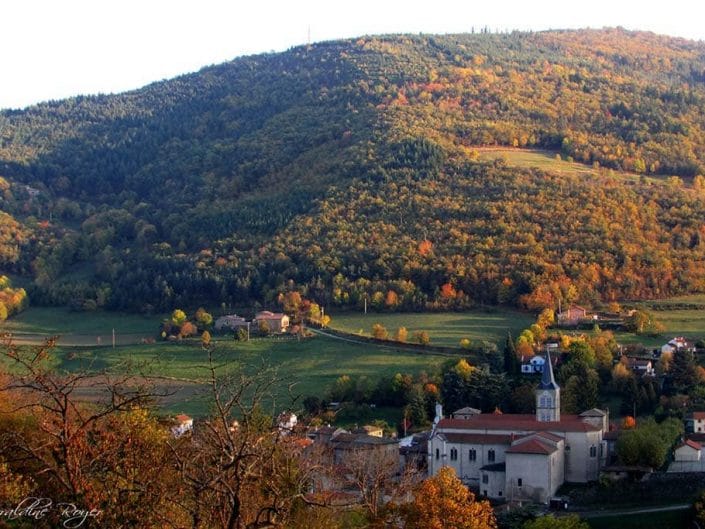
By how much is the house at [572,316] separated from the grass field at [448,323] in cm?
155

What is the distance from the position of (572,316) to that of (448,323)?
6190 mm

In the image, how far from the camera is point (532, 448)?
38.0m

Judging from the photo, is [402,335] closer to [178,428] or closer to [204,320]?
[204,320]

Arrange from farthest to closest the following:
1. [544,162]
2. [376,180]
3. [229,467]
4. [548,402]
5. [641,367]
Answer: [544,162], [376,180], [641,367], [548,402], [229,467]

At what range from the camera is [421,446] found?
42156 millimetres

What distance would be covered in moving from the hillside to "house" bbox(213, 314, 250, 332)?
5.52 m

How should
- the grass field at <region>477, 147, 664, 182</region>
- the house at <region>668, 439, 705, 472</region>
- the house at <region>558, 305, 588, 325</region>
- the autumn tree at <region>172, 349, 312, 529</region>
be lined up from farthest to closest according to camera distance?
the grass field at <region>477, 147, 664, 182</region>
the house at <region>558, 305, 588, 325</region>
the house at <region>668, 439, 705, 472</region>
the autumn tree at <region>172, 349, 312, 529</region>

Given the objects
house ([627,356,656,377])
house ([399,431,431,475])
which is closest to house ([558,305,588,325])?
house ([627,356,656,377])

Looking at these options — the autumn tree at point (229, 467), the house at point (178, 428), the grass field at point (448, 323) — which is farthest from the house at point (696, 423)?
the autumn tree at point (229, 467)

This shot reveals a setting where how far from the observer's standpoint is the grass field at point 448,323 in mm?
59438

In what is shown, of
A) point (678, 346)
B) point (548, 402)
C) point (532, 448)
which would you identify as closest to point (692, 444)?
point (532, 448)

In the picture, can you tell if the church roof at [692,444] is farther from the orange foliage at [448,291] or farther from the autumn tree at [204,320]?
the autumn tree at [204,320]

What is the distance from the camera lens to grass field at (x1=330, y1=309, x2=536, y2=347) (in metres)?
59.4

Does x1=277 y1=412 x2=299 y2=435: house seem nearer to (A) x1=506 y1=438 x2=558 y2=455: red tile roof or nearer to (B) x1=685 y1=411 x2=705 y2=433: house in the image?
(A) x1=506 y1=438 x2=558 y2=455: red tile roof
